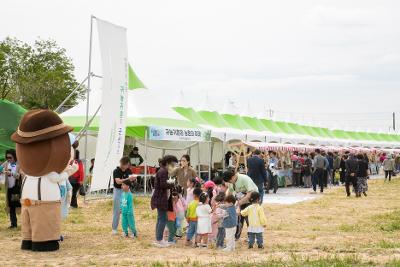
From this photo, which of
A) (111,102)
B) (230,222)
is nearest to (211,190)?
(230,222)

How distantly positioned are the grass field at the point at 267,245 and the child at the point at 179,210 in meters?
0.44

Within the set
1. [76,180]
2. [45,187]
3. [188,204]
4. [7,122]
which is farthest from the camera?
[76,180]

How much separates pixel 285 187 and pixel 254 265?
17997 millimetres

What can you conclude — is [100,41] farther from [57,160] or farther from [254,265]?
[254,265]

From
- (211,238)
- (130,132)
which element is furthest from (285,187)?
(211,238)

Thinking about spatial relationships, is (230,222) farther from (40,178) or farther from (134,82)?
(134,82)

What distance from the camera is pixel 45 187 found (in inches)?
361

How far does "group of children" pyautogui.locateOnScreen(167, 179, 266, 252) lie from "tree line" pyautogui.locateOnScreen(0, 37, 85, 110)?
3451 centimetres

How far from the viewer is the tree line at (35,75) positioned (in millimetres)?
43000

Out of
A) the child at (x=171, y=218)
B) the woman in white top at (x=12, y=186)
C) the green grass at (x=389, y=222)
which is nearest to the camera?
the child at (x=171, y=218)

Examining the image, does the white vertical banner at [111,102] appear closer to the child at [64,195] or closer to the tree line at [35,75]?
the child at [64,195]

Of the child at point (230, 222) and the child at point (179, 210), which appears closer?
the child at point (230, 222)

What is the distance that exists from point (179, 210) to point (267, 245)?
158 centimetres

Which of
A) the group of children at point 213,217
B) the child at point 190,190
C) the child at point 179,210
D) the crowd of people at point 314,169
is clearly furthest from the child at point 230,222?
the crowd of people at point 314,169
